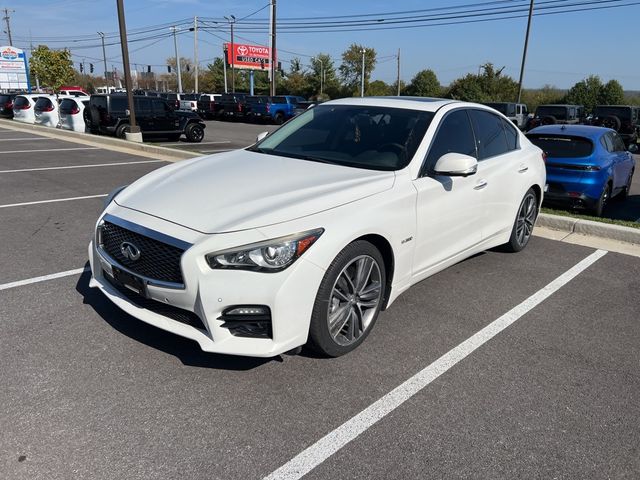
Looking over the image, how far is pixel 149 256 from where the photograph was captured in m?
3.04

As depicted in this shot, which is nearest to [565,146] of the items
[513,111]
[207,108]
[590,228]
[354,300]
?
[590,228]

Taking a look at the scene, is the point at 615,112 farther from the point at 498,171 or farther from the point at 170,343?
the point at 170,343

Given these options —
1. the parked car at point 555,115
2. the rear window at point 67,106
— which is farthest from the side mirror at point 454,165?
the parked car at point 555,115

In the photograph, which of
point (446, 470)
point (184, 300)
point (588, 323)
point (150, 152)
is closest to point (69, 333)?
point (184, 300)

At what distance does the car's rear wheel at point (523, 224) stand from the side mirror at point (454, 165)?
1.90m

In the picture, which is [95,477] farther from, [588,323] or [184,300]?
[588,323]

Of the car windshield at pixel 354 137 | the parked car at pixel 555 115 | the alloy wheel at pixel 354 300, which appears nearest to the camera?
the alloy wheel at pixel 354 300

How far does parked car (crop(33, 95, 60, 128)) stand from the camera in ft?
67.5

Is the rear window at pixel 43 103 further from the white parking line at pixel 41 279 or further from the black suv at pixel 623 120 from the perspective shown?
the black suv at pixel 623 120

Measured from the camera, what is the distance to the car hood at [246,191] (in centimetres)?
301

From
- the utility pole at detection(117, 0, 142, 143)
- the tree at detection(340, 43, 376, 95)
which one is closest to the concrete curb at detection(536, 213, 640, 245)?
the utility pole at detection(117, 0, 142, 143)

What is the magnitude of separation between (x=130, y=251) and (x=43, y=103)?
69.3ft

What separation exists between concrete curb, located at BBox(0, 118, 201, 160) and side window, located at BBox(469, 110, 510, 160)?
26.3 ft

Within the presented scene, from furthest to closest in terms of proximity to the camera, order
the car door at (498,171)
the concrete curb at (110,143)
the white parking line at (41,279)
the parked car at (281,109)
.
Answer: the parked car at (281,109)
the concrete curb at (110,143)
the car door at (498,171)
the white parking line at (41,279)
